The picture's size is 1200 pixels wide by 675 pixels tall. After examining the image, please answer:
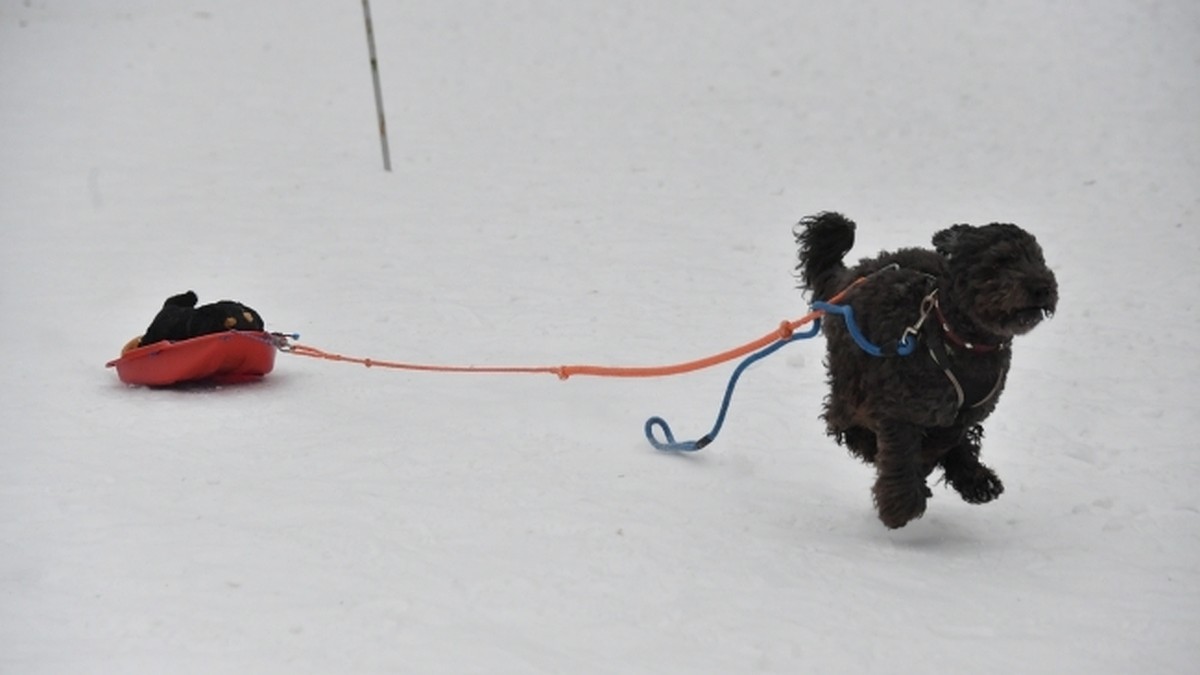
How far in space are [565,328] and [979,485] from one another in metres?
3.68

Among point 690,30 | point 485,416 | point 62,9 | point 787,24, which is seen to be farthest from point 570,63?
point 485,416

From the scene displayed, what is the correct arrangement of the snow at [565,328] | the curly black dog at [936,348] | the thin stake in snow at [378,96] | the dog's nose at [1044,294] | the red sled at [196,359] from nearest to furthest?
the snow at [565,328]
the dog's nose at [1044,294]
the curly black dog at [936,348]
the red sled at [196,359]
the thin stake in snow at [378,96]

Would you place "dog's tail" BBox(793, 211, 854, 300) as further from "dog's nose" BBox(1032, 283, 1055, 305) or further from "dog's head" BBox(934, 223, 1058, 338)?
"dog's nose" BBox(1032, 283, 1055, 305)

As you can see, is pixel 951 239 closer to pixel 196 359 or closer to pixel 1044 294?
pixel 1044 294

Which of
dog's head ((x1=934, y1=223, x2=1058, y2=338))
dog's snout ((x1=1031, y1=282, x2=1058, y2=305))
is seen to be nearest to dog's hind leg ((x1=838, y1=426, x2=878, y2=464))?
dog's head ((x1=934, y1=223, x2=1058, y2=338))

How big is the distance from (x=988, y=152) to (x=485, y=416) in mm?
8142

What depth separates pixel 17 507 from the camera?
492cm

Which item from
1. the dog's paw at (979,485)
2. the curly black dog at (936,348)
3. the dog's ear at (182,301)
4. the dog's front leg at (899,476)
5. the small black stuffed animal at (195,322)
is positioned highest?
the dog's ear at (182,301)

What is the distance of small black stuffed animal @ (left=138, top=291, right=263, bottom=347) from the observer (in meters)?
6.70

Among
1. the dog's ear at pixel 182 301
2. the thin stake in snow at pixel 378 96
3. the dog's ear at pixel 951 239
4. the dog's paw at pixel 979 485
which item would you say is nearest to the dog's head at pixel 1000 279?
the dog's ear at pixel 951 239

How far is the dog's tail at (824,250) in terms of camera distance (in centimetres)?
567

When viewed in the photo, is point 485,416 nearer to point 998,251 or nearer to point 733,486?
point 733,486

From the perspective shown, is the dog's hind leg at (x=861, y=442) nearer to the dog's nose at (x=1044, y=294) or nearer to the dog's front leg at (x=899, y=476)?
the dog's front leg at (x=899, y=476)

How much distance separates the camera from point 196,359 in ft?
21.7
